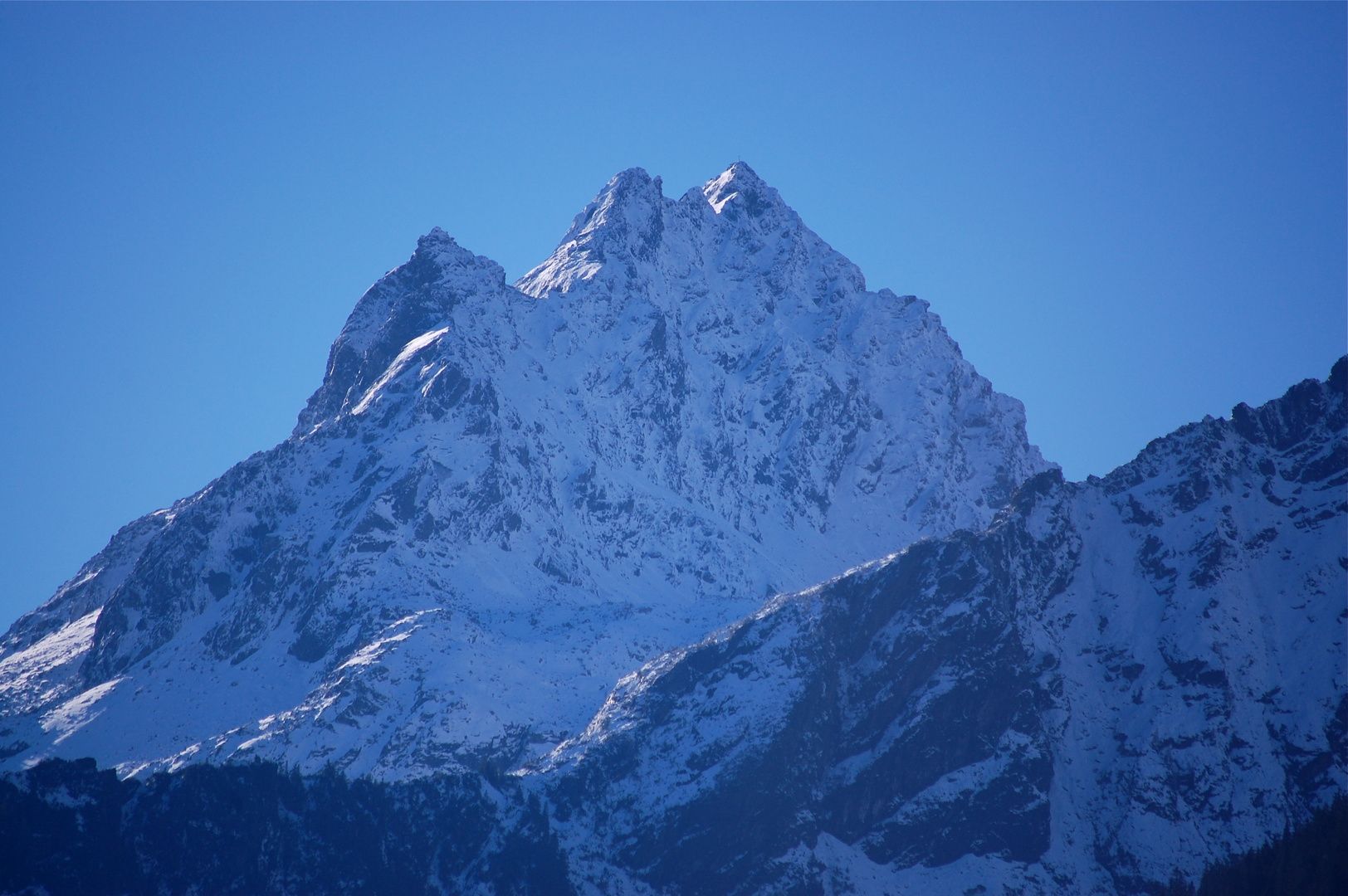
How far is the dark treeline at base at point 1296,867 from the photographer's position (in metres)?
151

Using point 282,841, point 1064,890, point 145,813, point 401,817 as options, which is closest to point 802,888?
point 1064,890

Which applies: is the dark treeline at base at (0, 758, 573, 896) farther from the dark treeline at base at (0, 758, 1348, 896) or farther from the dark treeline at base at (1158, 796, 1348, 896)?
the dark treeline at base at (1158, 796, 1348, 896)

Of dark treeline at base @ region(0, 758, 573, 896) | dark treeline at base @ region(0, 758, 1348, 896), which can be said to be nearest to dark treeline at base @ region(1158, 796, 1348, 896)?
dark treeline at base @ region(0, 758, 1348, 896)

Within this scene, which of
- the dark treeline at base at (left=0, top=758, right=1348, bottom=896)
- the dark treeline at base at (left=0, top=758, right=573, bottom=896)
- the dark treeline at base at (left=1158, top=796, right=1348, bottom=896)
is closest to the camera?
the dark treeline at base at (left=1158, top=796, right=1348, bottom=896)

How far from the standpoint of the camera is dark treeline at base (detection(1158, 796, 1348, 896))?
151 metres

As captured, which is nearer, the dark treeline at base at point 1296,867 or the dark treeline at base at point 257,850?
the dark treeline at base at point 1296,867

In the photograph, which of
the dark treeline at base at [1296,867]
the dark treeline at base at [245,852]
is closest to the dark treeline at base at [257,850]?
the dark treeline at base at [245,852]

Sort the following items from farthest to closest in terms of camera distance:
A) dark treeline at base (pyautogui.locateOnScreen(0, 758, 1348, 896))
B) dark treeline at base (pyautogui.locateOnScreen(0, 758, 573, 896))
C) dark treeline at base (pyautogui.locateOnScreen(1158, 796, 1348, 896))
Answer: dark treeline at base (pyautogui.locateOnScreen(0, 758, 573, 896)), dark treeline at base (pyautogui.locateOnScreen(0, 758, 1348, 896)), dark treeline at base (pyautogui.locateOnScreen(1158, 796, 1348, 896))

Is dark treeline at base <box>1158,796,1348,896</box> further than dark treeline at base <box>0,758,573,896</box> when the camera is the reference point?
No

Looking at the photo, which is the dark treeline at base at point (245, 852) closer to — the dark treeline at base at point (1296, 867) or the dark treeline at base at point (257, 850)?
the dark treeline at base at point (257, 850)

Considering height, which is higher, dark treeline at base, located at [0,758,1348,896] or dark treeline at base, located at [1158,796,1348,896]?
dark treeline at base, located at [0,758,1348,896]

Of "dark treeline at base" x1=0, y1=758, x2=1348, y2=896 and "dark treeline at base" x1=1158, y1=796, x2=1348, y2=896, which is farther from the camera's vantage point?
"dark treeline at base" x1=0, y1=758, x2=1348, y2=896

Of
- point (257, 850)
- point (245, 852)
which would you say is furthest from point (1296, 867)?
point (245, 852)

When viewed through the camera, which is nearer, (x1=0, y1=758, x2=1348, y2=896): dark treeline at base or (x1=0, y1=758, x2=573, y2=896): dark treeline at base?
(x1=0, y1=758, x2=1348, y2=896): dark treeline at base
